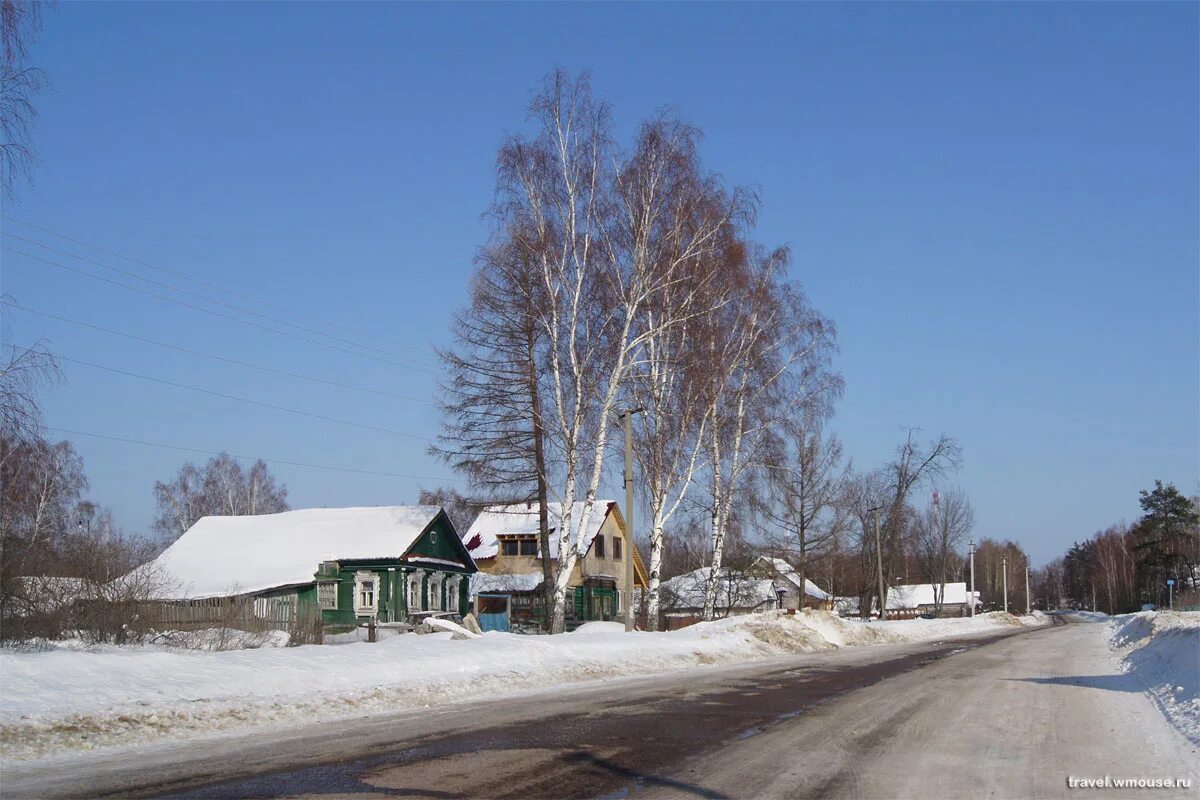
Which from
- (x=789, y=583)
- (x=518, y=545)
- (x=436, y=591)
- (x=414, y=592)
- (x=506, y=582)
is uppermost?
(x=518, y=545)

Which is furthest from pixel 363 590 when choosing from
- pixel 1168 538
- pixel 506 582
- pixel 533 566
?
pixel 1168 538

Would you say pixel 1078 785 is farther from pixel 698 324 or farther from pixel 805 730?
pixel 698 324

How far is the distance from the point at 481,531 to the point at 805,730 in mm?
44379

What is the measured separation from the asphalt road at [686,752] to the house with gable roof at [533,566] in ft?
108

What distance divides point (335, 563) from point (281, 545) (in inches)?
148

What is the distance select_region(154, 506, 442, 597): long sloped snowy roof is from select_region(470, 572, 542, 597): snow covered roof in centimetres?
1010

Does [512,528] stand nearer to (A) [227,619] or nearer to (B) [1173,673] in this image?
(A) [227,619]

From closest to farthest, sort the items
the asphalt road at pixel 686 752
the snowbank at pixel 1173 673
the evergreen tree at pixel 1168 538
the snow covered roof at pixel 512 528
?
the asphalt road at pixel 686 752 < the snowbank at pixel 1173 673 < the snow covered roof at pixel 512 528 < the evergreen tree at pixel 1168 538

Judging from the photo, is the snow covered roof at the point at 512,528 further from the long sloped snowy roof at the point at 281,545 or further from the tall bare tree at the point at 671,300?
the tall bare tree at the point at 671,300

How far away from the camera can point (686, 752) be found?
10961 mm

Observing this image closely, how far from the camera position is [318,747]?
11258 millimetres

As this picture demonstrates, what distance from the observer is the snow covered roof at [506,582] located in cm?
5131

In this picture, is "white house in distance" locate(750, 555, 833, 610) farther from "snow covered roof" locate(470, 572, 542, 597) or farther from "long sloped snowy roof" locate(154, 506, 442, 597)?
"long sloped snowy roof" locate(154, 506, 442, 597)

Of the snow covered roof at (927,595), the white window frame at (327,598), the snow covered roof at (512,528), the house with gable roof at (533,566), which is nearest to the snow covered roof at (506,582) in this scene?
the house with gable roof at (533,566)
